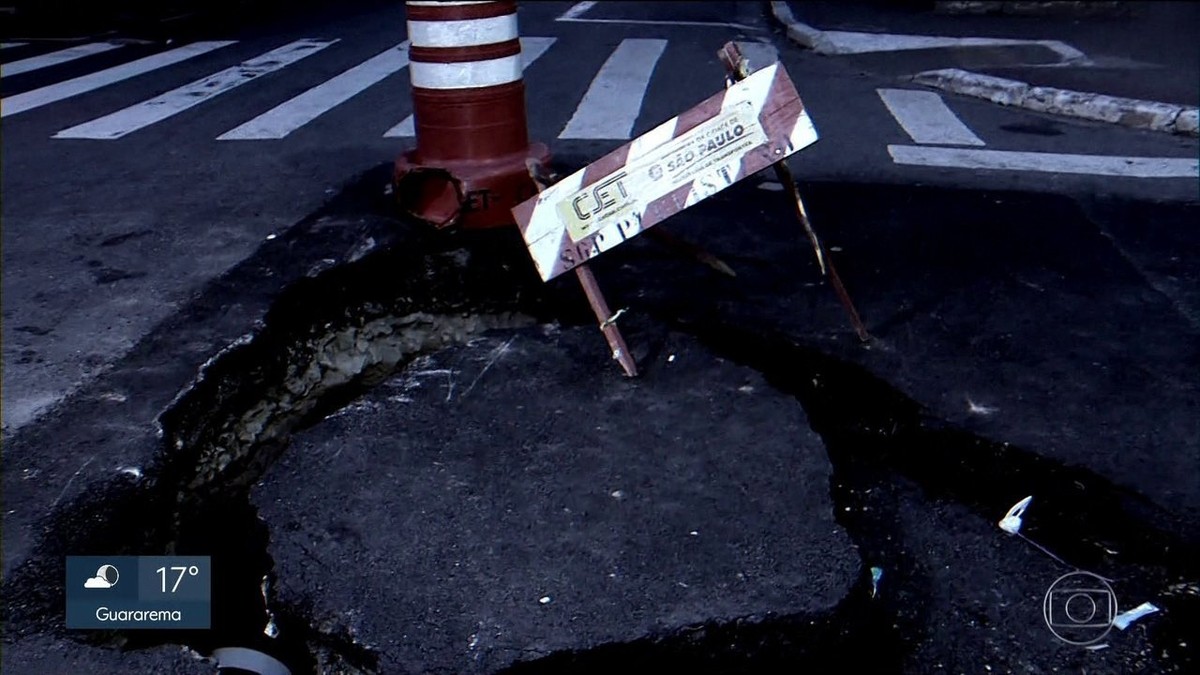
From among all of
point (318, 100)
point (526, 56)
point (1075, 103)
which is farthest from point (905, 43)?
point (318, 100)

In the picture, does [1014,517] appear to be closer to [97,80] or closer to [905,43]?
[97,80]

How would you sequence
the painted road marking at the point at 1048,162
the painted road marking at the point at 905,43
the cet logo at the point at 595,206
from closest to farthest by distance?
the cet logo at the point at 595,206
the painted road marking at the point at 1048,162
the painted road marking at the point at 905,43

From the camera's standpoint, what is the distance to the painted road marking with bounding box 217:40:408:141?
651cm

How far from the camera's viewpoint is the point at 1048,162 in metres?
5.86

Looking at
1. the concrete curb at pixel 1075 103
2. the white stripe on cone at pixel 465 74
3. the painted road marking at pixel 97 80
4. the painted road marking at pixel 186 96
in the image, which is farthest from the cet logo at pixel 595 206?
the painted road marking at pixel 97 80

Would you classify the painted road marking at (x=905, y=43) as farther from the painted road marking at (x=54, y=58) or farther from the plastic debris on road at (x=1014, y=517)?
the plastic debris on road at (x=1014, y=517)

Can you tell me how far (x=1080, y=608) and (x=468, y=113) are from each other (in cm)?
281

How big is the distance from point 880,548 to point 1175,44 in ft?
28.1

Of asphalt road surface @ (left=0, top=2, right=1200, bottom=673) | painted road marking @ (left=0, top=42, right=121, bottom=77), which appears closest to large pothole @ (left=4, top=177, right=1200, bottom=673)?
asphalt road surface @ (left=0, top=2, right=1200, bottom=673)

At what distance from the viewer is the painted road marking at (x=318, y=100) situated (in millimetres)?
6512

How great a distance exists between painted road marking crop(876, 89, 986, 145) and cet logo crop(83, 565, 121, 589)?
17.0 ft

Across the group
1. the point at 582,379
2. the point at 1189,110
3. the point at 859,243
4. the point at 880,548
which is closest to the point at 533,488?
the point at 582,379

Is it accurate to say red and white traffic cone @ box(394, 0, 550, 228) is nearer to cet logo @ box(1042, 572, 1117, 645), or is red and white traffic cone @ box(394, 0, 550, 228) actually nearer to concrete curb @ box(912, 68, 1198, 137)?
cet logo @ box(1042, 572, 1117, 645)
